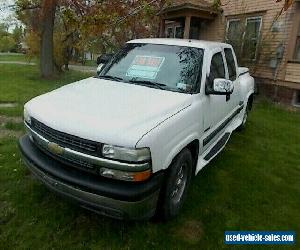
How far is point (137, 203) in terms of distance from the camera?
2771 millimetres

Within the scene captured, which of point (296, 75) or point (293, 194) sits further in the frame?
point (296, 75)

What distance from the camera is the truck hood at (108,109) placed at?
2799mm

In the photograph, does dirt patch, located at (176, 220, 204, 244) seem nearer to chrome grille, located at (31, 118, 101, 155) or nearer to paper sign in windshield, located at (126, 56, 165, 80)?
chrome grille, located at (31, 118, 101, 155)

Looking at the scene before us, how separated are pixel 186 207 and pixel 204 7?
12.4 metres

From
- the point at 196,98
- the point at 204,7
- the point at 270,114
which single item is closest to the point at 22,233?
the point at 196,98

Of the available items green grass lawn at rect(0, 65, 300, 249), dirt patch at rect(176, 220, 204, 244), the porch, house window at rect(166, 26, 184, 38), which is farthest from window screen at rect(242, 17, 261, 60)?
dirt patch at rect(176, 220, 204, 244)

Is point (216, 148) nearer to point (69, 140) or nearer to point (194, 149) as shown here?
point (194, 149)

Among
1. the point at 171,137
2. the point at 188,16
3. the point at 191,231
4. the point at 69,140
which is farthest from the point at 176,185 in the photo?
the point at 188,16

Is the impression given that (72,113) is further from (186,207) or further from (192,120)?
(186,207)

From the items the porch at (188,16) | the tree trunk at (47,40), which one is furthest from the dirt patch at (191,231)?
the tree trunk at (47,40)

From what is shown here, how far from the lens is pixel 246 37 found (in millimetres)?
12492

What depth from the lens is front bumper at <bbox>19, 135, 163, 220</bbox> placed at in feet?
9.02

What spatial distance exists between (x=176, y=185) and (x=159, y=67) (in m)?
1.55

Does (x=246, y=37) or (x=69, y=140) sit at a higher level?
(x=246, y=37)
